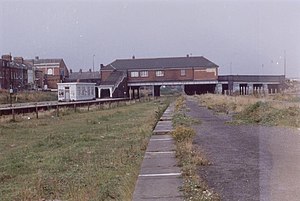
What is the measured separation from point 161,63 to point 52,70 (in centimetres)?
3420

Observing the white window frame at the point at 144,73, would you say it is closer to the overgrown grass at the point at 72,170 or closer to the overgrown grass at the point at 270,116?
the overgrown grass at the point at 270,116

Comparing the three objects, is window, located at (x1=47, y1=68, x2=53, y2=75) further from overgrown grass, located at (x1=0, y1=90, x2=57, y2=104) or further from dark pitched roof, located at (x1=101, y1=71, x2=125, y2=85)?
overgrown grass, located at (x1=0, y1=90, x2=57, y2=104)

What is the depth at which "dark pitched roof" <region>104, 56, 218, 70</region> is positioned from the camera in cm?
9450

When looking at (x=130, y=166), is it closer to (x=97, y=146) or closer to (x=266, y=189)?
(x=266, y=189)

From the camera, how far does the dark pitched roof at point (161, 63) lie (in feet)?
310

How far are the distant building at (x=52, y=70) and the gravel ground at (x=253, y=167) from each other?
9985cm

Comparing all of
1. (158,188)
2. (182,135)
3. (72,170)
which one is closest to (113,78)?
(182,135)

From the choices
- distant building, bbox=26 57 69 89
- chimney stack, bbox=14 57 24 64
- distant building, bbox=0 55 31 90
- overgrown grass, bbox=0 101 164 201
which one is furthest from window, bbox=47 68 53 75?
overgrown grass, bbox=0 101 164 201

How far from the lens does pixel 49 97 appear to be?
8131cm

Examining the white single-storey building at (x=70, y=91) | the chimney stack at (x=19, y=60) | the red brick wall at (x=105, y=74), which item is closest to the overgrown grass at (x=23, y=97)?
the white single-storey building at (x=70, y=91)

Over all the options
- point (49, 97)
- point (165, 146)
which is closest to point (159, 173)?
point (165, 146)

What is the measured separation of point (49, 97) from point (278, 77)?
4147 cm

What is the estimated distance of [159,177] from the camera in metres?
8.16

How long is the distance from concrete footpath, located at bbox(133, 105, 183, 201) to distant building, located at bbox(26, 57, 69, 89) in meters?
103
